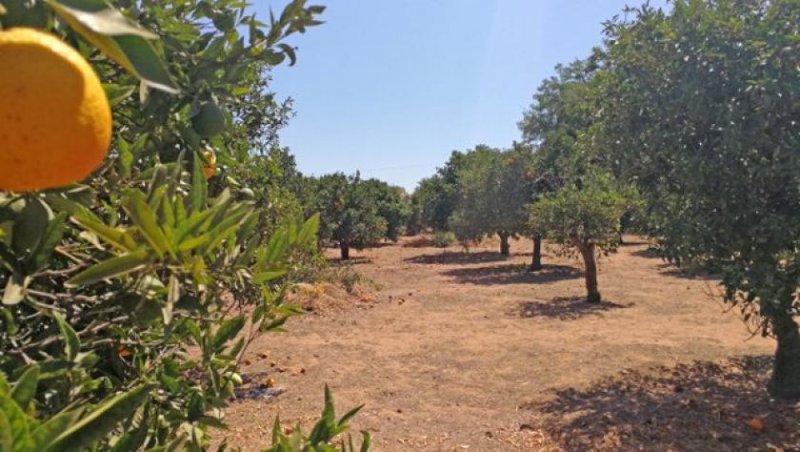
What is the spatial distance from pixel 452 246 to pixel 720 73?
26773mm

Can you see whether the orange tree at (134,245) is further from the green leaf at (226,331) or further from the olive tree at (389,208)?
the olive tree at (389,208)

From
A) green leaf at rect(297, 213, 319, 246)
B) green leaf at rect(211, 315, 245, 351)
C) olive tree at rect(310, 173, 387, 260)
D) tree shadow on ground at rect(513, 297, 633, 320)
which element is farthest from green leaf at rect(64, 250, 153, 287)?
olive tree at rect(310, 173, 387, 260)

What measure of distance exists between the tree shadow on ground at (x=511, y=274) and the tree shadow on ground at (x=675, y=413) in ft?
32.5

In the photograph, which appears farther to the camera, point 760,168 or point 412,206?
point 412,206

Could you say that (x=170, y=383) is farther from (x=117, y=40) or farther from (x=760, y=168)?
(x=760, y=168)

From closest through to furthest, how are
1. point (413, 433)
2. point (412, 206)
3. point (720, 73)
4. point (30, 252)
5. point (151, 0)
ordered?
1. point (30, 252)
2. point (151, 0)
3. point (720, 73)
4. point (413, 433)
5. point (412, 206)

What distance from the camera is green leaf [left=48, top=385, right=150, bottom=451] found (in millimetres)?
662

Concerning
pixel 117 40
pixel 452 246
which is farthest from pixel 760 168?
pixel 452 246

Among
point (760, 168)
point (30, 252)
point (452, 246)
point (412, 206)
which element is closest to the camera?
point (30, 252)

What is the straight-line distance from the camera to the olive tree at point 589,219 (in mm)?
13562

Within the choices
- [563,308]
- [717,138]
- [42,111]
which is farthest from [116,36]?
[563,308]

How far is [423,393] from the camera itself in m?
6.98

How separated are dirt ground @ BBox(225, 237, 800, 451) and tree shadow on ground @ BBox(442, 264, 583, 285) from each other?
3.00m

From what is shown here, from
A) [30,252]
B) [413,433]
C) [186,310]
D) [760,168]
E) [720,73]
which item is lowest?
[413,433]
